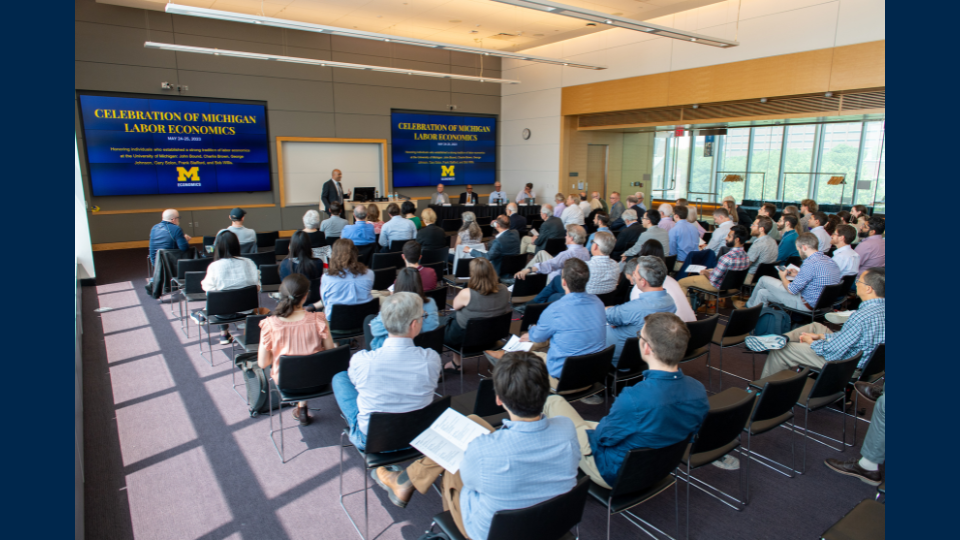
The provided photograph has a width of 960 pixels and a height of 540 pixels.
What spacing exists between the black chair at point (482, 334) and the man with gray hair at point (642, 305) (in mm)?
817

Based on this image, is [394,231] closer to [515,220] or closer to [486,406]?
[515,220]

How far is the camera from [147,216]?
10.7 metres

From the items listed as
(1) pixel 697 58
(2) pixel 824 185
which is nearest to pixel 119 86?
(1) pixel 697 58

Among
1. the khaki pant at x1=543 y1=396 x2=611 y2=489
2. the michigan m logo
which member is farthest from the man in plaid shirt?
the michigan m logo

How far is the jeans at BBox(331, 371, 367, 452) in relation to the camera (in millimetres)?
2758

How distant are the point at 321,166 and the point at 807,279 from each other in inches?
426

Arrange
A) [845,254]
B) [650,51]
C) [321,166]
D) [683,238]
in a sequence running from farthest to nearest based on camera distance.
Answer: [321,166] → [650,51] → [683,238] → [845,254]

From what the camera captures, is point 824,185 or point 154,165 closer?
point 154,165

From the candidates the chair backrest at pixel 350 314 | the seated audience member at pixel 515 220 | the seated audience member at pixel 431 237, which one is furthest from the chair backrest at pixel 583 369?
the seated audience member at pixel 515 220

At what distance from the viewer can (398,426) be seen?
255cm

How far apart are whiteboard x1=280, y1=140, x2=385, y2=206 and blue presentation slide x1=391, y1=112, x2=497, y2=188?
0.61 metres

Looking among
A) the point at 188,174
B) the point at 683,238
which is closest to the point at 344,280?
the point at 683,238

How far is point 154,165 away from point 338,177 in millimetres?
3643

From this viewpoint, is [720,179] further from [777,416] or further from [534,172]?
[777,416]
